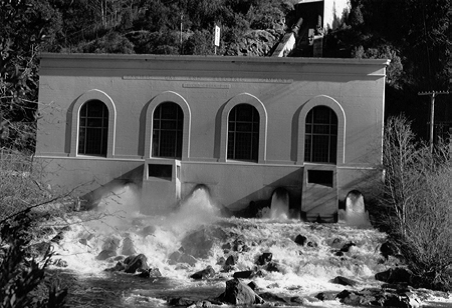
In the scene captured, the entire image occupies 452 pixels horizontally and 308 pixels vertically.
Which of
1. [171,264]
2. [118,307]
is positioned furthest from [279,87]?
[118,307]

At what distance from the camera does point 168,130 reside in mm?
27328

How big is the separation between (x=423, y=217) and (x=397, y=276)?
1945 mm

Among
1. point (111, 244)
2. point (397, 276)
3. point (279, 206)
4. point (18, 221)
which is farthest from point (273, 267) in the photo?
point (18, 221)

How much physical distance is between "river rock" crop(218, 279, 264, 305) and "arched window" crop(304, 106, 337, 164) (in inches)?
448

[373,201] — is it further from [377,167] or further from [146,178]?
[146,178]

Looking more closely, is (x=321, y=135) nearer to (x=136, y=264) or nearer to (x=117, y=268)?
(x=136, y=264)

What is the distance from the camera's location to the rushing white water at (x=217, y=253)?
1728 cm

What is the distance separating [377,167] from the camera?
25.3 meters

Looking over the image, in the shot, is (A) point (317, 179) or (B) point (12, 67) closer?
(B) point (12, 67)

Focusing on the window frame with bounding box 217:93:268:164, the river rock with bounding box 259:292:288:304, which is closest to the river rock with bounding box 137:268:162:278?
the river rock with bounding box 259:292:288:304

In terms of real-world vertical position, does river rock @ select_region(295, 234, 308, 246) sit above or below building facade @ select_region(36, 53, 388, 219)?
below

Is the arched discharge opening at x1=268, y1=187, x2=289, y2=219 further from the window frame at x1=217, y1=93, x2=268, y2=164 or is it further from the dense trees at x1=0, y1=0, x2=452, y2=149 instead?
the dense trees at x1=0, y1=0, x2=452, y2=149

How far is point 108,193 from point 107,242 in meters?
5.16

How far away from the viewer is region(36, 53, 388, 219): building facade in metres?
26.0
